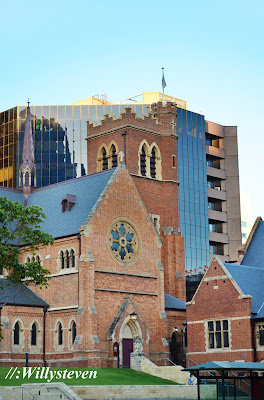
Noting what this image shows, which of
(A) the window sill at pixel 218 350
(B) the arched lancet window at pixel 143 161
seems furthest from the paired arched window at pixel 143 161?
(A) the window sill at pixel 218 350

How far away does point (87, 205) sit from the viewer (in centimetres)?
6212

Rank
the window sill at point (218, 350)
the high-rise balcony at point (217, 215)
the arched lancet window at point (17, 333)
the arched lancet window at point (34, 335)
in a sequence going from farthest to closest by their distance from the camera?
1. the high-rise balcony at point (217, 215)
2. the arched lancet window at point (34, 335)
3. the arched lancet window at point (17, 333)
4. the window sill at point (218, 350)

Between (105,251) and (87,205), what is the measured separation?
167 inches

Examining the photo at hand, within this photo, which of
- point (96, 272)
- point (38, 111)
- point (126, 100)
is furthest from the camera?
point (126, 100)

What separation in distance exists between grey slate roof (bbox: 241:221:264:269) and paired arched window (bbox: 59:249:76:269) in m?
14.0

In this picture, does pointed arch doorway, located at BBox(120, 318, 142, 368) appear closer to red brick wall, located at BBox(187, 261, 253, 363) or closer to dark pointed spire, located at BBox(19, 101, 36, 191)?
red brick wall, located at BBox(187, 261, 253, 363)

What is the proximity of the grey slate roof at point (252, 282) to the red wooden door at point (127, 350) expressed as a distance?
30.9 ft

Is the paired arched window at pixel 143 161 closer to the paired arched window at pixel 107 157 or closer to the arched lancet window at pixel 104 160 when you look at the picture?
the paired arched window at pixel 107 157

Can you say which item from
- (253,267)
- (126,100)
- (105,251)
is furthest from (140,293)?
(126,100)

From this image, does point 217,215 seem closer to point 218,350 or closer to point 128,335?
point 128,335

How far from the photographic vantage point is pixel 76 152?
386 ft

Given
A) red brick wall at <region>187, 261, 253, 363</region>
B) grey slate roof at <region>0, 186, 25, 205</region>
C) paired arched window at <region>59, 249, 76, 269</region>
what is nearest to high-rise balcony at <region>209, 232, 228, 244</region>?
grey slate roof at <region>0, 186, 25, 205</region>

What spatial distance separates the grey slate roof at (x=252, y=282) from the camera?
182 ft

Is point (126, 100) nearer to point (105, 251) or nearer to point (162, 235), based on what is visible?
point (162, 235)
